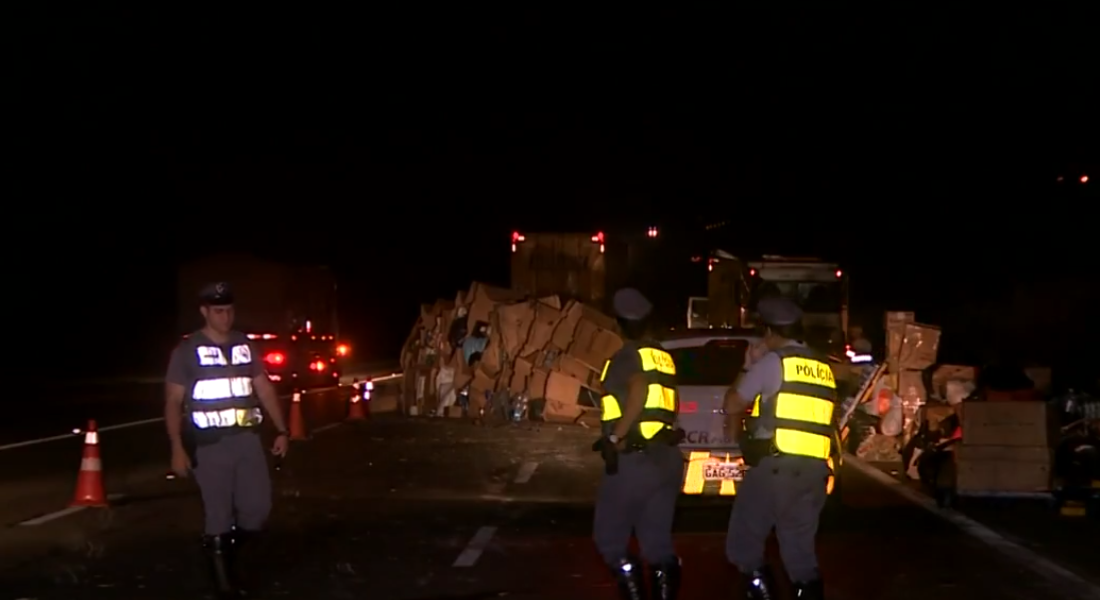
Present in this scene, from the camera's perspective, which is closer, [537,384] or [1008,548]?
[1008,548]

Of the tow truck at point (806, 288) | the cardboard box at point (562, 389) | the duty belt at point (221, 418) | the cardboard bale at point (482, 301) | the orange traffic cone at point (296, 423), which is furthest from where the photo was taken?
the tow truck at point (806, 288)

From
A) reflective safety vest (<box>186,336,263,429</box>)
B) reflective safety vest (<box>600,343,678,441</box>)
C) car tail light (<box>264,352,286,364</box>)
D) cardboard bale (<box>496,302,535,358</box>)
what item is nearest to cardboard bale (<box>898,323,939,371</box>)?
cardboard bale (<box>496,302,535,358</box>)

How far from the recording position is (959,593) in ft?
31.6

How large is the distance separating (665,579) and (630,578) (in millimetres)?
182

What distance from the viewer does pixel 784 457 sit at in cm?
738

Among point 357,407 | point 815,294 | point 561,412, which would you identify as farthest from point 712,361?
point 815,294

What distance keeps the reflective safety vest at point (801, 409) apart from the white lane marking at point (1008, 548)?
3.14 meters

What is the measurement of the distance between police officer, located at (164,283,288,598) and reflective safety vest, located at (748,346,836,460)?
117 inches

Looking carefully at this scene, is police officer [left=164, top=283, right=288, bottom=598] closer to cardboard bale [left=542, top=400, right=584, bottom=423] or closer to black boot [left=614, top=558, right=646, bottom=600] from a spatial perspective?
black boot [left=614, top=558, right=646, bottom=600]

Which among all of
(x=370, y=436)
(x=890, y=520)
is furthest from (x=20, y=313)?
(x=890, y=520)

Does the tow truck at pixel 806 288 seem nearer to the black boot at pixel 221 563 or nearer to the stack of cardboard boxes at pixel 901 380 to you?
the stack of cardboard boxes at pixel 901 380

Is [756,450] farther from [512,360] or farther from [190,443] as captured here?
[512,360]

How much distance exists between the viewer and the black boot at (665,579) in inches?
307

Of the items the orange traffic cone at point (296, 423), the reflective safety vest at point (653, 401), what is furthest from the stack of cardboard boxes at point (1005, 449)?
the orange traffic cone at point (296, 423)
